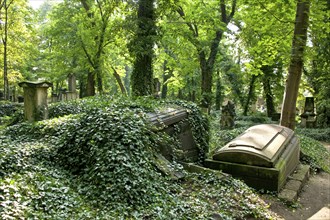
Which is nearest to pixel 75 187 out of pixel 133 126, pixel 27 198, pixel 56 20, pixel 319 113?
pixel 27 198

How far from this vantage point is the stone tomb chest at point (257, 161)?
20.8 feet

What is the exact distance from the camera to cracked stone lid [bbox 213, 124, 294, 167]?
252 inches

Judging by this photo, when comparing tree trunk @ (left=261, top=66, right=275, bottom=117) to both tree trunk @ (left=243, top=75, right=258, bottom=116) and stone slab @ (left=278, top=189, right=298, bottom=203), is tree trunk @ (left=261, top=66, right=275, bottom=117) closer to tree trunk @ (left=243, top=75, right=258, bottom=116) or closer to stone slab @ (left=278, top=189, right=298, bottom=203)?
tree trunk @ (left=243, top=75, right=258, bottom=116)

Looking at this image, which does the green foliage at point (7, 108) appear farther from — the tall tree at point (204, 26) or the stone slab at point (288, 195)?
the stone slab at point (288, 195)

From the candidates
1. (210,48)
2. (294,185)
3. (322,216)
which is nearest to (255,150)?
(294,185)

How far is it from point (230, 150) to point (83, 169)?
3.34m

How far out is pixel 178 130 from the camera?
7465 millimetres

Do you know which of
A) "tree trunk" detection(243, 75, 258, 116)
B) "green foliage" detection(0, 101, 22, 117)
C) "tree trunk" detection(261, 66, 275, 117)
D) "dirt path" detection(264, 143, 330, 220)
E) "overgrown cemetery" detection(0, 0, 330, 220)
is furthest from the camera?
"tree trunk" detection(243, 75, 258, 116)

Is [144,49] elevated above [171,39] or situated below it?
below

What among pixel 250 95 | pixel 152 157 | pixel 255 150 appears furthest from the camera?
pixel 250 95

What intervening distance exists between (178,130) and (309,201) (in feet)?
11.1

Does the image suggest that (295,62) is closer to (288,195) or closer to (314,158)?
(314,158)

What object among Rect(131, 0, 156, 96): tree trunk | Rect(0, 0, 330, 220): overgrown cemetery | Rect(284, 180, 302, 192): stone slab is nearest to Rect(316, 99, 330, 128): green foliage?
Rect(0, 0, 330, 220): overgrown cemetery

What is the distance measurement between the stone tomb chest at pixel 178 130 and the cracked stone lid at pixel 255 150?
992 mm
